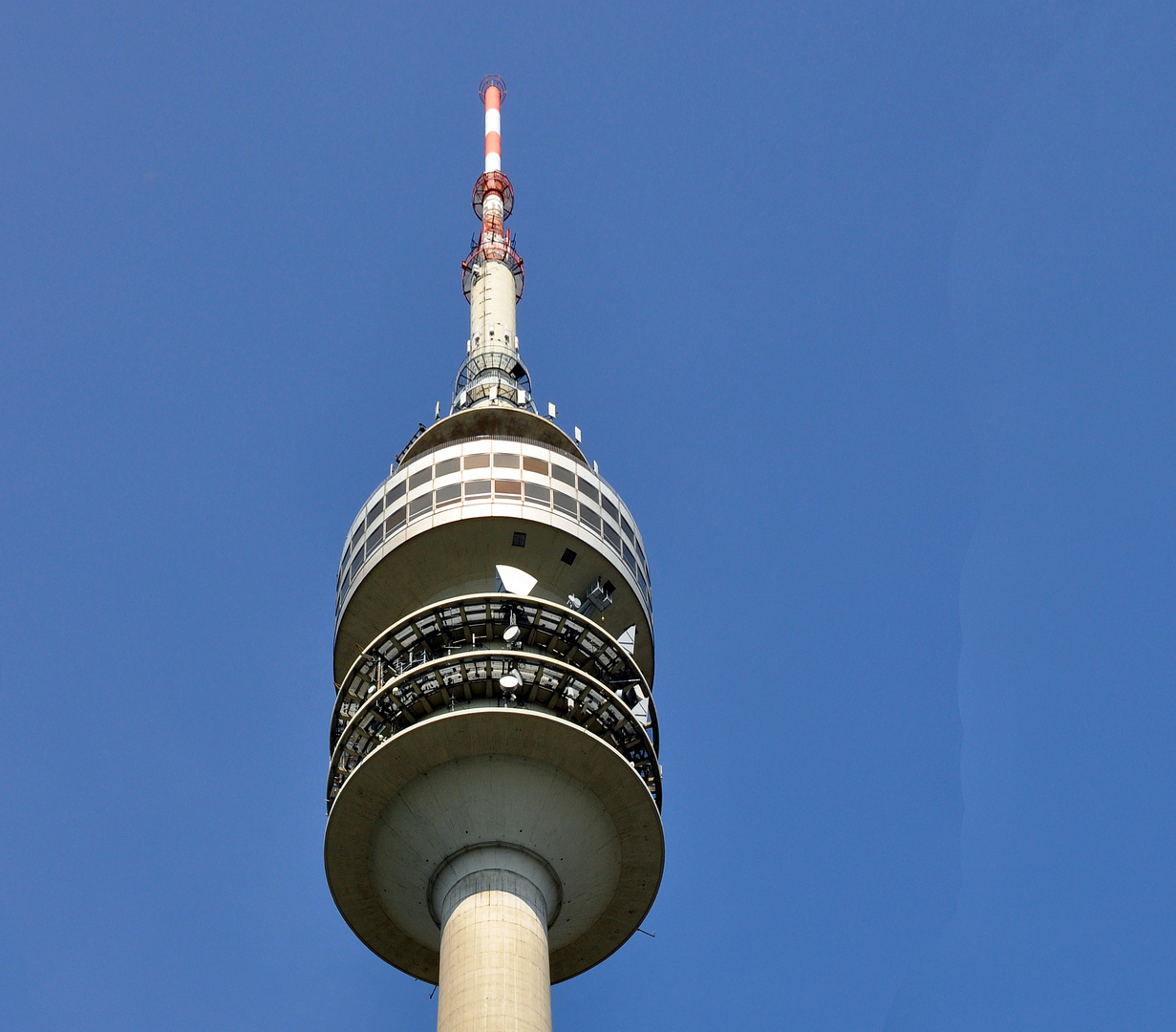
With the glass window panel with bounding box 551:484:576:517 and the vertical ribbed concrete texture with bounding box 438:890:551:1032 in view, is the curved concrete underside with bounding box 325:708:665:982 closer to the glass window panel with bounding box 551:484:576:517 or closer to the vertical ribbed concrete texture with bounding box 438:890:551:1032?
the vertical ribbed concrete texture with bounding box 438:890:551:1032

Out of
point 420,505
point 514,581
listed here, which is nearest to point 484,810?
point 514,581

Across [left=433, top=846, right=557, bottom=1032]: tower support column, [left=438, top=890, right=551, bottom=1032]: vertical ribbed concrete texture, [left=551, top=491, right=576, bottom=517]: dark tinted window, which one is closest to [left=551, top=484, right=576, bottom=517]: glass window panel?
[left=551, top=491, right=576, bottom=517]: dark tinted window

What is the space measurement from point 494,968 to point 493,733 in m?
5.86

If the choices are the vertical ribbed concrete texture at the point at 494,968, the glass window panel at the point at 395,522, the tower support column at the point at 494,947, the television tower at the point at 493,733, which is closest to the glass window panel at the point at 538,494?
the television tower at the point at 493,733

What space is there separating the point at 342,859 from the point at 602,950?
8443mm

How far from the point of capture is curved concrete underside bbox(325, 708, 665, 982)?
114 ft

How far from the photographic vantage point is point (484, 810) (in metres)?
34.9

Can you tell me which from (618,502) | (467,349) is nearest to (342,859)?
(618,502)

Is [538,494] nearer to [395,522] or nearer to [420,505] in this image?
[420,505]

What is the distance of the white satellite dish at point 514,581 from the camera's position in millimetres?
39781

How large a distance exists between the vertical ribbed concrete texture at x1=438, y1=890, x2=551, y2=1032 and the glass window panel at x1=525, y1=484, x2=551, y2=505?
1318 centimetres

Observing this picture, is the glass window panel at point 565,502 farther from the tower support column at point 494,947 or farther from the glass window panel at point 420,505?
the tower support column at point 494,947

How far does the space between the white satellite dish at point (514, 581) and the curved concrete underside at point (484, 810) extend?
5987 millimetres

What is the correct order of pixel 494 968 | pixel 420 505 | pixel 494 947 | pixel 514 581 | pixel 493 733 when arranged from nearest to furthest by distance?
1. pixel 494 968
2. pixel 494 947
3. pixel 493 733
4. pixel 514 581
5. pixel 420 505
